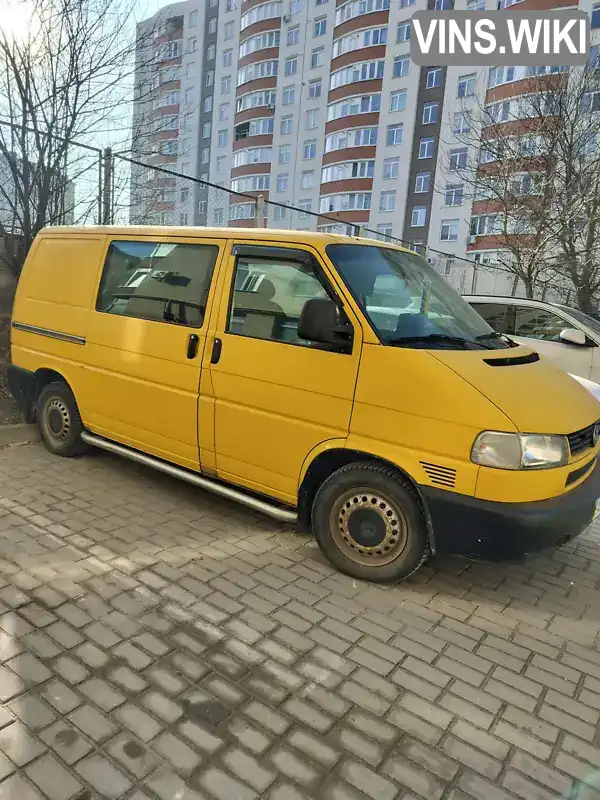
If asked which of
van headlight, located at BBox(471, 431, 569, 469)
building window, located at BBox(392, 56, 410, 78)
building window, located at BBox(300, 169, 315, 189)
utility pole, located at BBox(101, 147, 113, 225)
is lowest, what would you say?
van headlight, located at BBox(471, 431, 569, 469)

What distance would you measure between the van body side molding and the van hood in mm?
3240

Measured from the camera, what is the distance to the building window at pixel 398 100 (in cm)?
4234

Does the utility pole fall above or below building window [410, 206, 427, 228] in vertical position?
below

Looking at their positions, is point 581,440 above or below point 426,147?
below

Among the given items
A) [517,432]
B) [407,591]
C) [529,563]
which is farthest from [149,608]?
[529,563]

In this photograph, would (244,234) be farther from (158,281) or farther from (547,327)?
(547,327)

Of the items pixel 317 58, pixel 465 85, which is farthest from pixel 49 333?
pixel 317 58

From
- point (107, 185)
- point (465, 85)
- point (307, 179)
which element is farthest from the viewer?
point (307, 179)

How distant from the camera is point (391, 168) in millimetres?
43031

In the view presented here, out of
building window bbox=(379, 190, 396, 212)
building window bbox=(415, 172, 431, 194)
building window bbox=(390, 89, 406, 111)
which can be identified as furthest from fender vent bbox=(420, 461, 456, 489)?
building window bbox=(390, 89, 406, 111)

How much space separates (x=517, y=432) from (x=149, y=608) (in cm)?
219

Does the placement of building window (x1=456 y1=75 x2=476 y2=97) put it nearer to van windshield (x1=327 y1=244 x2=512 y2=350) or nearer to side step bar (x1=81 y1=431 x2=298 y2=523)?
van windshield (x1=327 y1=244 x2=512 y2=350)

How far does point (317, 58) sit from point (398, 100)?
9.80 metres

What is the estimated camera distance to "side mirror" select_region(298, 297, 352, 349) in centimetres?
332
